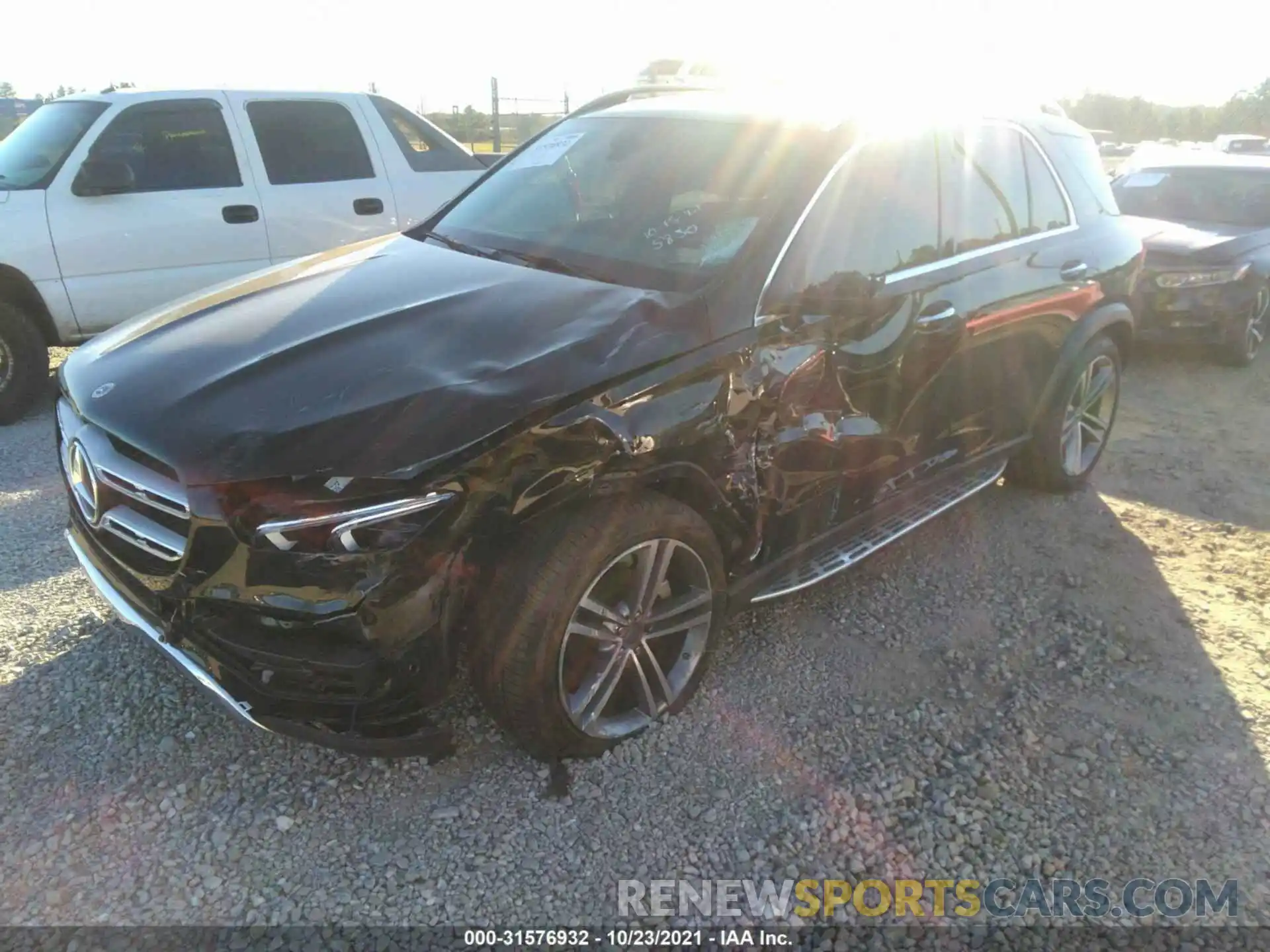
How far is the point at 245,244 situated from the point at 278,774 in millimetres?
4409

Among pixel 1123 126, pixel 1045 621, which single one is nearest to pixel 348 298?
pixel 1045 621

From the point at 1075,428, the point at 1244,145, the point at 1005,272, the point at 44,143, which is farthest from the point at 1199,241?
the point at 1244,145

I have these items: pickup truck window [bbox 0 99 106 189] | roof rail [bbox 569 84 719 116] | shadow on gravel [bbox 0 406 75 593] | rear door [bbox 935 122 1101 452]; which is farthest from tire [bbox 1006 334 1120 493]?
pickup truck window [bbox 0 99 106 189]

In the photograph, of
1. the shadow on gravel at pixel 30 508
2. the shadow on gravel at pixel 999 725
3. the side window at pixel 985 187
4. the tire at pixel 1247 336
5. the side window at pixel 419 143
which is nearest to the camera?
the shadow on gravel at pixel 999 725

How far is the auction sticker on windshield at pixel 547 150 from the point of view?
3.86 meters

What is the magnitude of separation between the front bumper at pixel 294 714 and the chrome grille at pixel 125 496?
7.7 inches

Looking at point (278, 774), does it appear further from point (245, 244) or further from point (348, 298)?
point (245, 244)

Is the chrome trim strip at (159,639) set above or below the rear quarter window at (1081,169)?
below

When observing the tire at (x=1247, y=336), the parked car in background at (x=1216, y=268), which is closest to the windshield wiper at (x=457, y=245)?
the parked car in background at (x=1216, y=268)

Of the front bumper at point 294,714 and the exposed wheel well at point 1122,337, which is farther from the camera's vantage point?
the exposed wheel well at point 1122,337

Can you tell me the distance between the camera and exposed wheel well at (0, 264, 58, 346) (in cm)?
539

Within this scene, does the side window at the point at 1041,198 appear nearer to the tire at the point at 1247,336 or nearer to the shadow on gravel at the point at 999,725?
the shadow on gravel at the point at 999,725

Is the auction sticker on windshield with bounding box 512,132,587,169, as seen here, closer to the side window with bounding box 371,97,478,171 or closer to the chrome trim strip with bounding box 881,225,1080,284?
the chrome trim strip with bounding box 881,225,1080,284

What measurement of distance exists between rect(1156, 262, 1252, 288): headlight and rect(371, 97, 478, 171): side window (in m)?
5.50
